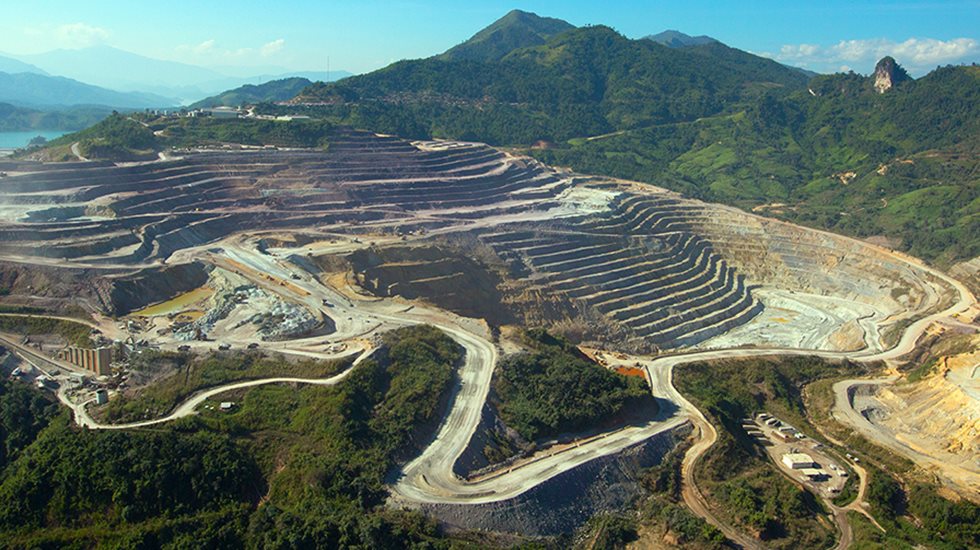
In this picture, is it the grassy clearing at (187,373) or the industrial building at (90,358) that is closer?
the grassy clearing at (187,373)

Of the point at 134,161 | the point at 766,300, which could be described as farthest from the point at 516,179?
the point at 134,161

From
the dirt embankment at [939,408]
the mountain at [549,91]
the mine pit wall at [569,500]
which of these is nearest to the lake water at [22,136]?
the mountain at [549,91]

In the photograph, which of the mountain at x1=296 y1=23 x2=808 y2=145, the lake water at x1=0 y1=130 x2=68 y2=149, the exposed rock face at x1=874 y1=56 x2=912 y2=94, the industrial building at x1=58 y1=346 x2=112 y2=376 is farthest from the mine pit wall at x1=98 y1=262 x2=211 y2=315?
the exposed rock face at x1=874 y1=56 x2=912 y2=94

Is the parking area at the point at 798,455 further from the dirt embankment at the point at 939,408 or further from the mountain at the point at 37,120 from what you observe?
the mountain at the point at 37,120

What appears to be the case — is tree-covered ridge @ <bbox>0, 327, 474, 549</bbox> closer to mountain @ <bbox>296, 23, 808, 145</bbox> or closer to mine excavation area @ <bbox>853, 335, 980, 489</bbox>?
mine excavation area @ <bbox>853, 335, 980, 489</bbox>

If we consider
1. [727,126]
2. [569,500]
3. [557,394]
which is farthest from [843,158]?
[569,500]

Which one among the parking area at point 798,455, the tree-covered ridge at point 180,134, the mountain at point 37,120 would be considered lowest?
the parking area at point 798,455
